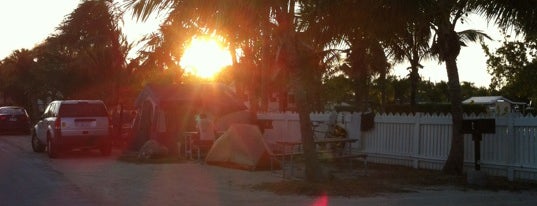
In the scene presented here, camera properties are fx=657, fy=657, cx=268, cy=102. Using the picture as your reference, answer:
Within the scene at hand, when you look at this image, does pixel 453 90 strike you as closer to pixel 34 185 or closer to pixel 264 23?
pixel 264 23

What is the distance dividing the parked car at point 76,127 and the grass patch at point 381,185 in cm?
856

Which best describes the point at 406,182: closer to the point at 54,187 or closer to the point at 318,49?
the point at 318,49

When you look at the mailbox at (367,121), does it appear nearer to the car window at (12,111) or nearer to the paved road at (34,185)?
the paved road at (34,185)

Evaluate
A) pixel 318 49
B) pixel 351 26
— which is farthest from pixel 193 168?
pixel 351 26

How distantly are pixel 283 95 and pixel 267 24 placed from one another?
23847 millimetres

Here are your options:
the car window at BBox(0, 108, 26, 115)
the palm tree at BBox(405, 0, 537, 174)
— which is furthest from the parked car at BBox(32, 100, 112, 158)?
the car window at BBox(0, 108, 26, 115)

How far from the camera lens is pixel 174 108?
69.1ft

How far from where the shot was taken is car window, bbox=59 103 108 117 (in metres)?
19.4

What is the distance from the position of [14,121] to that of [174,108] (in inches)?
649

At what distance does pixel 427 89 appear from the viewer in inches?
2889

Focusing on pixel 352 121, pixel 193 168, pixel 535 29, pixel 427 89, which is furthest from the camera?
pixel 427 89

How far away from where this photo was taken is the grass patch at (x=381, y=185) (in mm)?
11367

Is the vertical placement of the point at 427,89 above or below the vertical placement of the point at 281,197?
above

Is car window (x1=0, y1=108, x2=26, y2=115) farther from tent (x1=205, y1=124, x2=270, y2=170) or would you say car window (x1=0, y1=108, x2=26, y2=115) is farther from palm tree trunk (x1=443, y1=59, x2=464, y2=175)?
palm tree trunk (x1=443, y1=59, x2=464, y2=175)
